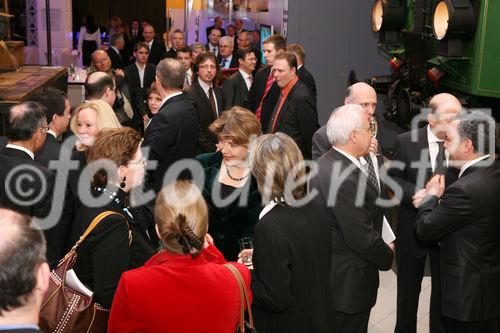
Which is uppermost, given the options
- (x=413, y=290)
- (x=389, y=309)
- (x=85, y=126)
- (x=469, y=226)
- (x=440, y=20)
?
(x=440, y=20)

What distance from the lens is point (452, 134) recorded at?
317 centimetres

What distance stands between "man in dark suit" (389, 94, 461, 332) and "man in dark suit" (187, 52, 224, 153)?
217cm

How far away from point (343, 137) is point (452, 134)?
58 centimetres

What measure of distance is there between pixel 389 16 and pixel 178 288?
727 cm

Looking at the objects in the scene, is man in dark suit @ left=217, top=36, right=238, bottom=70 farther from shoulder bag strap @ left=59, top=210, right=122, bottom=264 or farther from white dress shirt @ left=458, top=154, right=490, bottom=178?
shoulder bag strap @ left=59, top=210, right=122, bottom=264

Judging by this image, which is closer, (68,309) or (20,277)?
(20,277)

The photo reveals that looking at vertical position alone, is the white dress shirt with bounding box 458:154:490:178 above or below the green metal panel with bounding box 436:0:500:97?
below

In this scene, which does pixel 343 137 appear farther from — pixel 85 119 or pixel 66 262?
pixel 85 119

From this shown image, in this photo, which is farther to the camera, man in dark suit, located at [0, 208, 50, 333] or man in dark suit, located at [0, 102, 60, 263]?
man in dark suit, located at [0, 102, 60, 263]

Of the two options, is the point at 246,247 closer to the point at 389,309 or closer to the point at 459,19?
the point at 389,309

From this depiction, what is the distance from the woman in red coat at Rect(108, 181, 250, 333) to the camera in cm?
211

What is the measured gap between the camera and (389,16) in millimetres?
8672

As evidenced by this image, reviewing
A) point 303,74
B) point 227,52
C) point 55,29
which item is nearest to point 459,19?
point 303,74

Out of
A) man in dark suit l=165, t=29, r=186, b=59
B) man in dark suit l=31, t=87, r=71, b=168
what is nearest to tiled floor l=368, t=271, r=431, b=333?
man in dark suit l=31, t=87, r=71, b=168
